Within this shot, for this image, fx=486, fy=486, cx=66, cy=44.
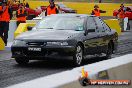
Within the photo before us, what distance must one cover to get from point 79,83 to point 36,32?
8.12 metres

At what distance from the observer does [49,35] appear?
12.3 m

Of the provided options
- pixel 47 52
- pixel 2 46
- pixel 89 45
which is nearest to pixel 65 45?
pixel 47 52

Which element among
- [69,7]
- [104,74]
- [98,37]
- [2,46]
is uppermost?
[104,74]

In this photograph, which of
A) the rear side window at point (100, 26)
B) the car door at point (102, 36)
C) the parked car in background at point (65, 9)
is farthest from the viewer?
the parked car in background at point (65, 9)

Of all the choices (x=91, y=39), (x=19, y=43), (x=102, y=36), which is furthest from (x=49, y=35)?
(x=102, y=36)

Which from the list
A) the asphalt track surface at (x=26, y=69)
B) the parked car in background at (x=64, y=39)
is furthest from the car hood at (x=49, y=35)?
the asphalt track surface at (x=26, y=69)

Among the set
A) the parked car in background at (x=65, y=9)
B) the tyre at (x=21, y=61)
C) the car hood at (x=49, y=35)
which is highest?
the car hood at (x=49, y=35)

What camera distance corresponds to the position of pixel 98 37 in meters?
13.9

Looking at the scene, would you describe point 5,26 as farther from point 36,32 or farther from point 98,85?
point 98,85

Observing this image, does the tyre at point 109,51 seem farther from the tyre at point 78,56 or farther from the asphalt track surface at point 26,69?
the tyre at point 78,56

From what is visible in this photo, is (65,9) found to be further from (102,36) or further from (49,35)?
(49,35)

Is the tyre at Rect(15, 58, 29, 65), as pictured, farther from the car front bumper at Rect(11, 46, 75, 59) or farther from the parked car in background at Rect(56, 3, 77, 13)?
the parked car in background at Rect(56, 3, 77, 13)

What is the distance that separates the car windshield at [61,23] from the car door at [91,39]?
0.87ft

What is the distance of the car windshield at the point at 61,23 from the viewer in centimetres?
1314
